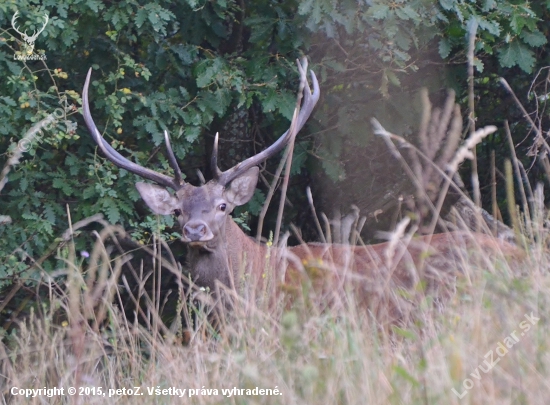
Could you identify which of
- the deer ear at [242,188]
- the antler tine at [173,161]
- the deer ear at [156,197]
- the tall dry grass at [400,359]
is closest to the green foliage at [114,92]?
Result: the deer ear at [156,197]

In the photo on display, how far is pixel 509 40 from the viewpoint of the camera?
5.59 metres

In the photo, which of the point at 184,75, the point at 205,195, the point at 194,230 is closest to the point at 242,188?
the point at 205,195

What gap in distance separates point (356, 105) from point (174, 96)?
1.37 metres

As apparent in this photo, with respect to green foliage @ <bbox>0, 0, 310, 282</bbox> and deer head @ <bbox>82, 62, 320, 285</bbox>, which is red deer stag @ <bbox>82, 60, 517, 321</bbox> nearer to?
deer head @ <bbox>82, 62, 320, 285</bbox>

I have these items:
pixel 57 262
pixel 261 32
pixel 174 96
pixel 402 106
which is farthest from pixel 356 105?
pixel 57 262

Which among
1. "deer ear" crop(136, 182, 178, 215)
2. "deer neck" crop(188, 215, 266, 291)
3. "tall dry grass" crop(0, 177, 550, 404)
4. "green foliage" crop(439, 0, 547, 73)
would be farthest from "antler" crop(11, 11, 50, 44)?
"tall dry grass" crop(0, 177, 550, 404)

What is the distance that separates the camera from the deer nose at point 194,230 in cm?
500

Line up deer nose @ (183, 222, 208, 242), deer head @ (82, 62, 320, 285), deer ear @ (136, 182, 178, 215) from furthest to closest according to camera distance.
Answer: deer ear @ (136, 182, 178, 215)
deer head @ (82, 62, 320, 285)
deer nose @ (183, 222, 208, 242)

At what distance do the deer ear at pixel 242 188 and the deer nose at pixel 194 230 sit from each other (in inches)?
22.4

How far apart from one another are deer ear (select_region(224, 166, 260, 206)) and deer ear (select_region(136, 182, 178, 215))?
1.25 ft

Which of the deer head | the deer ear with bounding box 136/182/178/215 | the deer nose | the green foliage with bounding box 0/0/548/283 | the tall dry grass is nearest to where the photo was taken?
the tall dry grass

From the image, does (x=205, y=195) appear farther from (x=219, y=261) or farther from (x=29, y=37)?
(x=29, y=37)

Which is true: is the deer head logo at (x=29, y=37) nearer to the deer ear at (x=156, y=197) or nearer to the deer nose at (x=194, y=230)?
the deer ear at (x=156, y=197)

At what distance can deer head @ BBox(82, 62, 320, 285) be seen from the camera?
16.9ft
